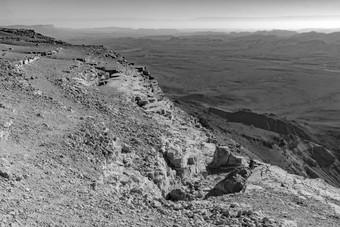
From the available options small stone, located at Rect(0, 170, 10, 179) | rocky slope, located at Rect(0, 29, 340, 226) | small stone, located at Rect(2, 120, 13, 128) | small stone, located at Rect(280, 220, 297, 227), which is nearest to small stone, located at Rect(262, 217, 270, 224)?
rocky slope, located at Rect(0, 29, 340, 226)

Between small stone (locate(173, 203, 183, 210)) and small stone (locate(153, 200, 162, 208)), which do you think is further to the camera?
small stone (locate(173, 203, 183, 210))

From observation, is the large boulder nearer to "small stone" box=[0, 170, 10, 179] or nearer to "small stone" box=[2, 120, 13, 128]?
"small stone" box=[2, 120, 13, 128]

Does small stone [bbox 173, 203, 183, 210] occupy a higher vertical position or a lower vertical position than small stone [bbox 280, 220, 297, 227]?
higher

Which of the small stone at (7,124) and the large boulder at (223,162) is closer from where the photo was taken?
the small stone at (7,124)

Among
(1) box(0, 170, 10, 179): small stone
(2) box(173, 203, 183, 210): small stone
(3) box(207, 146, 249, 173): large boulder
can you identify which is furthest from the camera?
(3) box(207, 146, 249, 173): large boulder

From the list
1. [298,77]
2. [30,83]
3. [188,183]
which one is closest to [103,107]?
[30,83]

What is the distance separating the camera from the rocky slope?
28.2 feet

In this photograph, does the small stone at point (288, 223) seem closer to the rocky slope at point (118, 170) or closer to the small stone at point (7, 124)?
the rocky slope at point (118, 170)

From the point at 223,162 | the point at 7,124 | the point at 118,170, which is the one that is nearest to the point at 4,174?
the point at 7,124

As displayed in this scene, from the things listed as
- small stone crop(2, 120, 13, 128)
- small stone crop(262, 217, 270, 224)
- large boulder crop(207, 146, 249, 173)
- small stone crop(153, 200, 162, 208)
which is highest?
small stone crop(2, 120, 13, 128)

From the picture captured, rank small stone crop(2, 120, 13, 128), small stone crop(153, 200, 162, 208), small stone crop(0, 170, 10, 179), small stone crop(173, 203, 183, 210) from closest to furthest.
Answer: small stone crop(0, 170, 10, 179)
small stone crop(153, 200, 162, 208)
small stone crop(173, 203, 183, 210)
small stone crop(2, 120, 13, 128)

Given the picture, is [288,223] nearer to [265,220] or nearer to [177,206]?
[265,220]

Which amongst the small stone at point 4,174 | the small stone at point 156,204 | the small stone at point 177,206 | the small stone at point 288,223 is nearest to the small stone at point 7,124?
the small stone at point 4,174

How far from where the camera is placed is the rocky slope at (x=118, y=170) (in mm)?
8609
